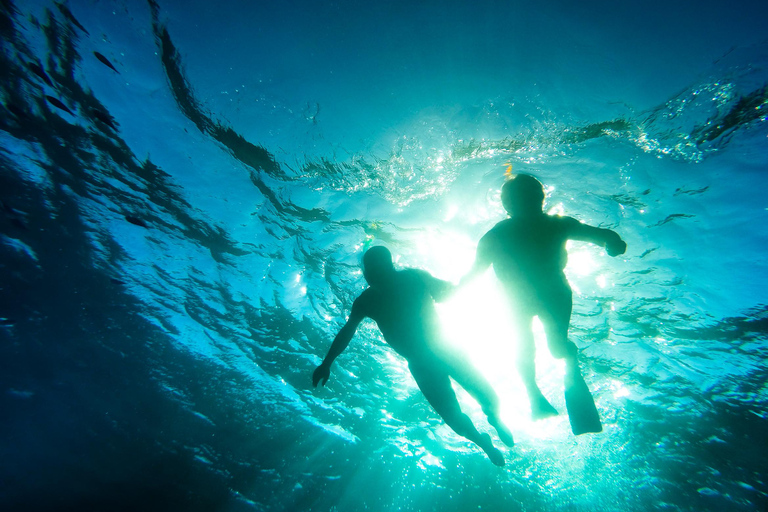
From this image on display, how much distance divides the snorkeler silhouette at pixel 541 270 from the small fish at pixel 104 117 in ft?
28.9

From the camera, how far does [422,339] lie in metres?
4.28

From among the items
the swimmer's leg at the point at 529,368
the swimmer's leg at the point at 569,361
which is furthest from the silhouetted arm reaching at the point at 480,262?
the swimmer's leg at the point at 569,361

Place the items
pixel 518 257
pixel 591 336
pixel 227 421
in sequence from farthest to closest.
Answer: pixel 227 421 → pixel 591 336 → pixel 518 257

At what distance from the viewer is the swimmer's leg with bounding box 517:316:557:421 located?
13.1 ft

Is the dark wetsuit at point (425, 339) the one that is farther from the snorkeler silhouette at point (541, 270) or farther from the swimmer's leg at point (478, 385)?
the snorkeler silhouette at point (541, 270)

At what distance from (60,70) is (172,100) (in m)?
2.29

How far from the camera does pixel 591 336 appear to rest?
32.4 feet

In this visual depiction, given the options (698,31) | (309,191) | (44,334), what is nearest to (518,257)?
(698,31)

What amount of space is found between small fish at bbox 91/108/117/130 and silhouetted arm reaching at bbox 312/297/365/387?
742 centimetres

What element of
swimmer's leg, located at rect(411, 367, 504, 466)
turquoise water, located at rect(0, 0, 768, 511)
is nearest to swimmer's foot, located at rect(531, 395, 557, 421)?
swimmer's leg, located at rect(411, 367, 504, 466)

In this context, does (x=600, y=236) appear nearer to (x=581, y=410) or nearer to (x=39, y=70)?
(x=581, y=410)

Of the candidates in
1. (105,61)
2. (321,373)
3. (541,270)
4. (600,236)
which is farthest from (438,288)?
(105,61)

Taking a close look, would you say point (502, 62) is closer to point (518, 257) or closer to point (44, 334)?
point (518, 257)

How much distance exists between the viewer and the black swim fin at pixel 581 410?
377 cm
